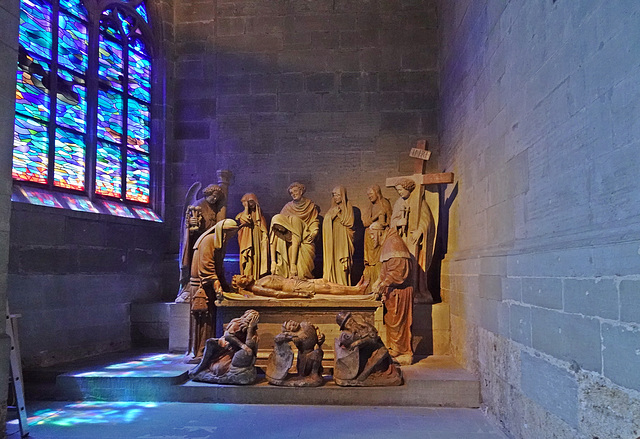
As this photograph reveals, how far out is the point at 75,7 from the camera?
7.92 m

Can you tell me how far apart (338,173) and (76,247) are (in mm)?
4306

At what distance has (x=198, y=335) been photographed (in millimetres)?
6336

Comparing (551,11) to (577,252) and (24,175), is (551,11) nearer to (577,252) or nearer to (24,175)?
(577,252)

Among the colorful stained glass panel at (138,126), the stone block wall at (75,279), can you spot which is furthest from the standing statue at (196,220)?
the colorful stained glass panel at (138,126)

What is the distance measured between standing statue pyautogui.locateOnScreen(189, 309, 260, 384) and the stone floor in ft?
1.01

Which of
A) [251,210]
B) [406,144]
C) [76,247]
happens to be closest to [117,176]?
[76,247]

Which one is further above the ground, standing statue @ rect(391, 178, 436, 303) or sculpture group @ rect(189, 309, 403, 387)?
standing statue @ rect(391, 178, 436, 303)

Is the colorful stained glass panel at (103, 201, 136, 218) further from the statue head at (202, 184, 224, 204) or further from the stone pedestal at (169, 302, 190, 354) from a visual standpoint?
the stone pedestal at (169, 302, 190, 354)

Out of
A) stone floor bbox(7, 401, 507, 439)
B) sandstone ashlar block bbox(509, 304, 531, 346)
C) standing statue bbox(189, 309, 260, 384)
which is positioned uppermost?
sandstone ashlar block bbox(509, 304, 531, 346)

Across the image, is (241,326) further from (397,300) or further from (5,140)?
(5,140)

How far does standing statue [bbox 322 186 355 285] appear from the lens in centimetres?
766

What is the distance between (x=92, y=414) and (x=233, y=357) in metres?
1.41

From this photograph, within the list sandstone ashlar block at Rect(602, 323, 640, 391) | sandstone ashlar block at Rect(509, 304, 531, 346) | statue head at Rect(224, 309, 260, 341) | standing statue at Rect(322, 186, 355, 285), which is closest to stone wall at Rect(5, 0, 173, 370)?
statue head at Rect(224, 309, 260, 341)

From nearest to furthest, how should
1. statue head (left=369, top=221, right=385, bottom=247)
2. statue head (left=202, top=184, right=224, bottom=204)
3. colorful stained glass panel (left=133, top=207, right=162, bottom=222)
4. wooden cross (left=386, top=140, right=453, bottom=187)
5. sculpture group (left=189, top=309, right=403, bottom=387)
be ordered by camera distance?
sculpture group (left=189, top=309, right=403, bottom=387), wooden cross (left=386, top=140, right=453, bottom=187), statue head (left=202, top=184, right=224, bottom=204), statue head (left=369, top=221, right=385, bottom=247), colorful stained glass panel (left=133, top=207, right=162, bottom=222)
